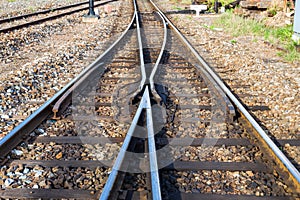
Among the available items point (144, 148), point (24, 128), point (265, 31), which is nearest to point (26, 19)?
point (265, 31)

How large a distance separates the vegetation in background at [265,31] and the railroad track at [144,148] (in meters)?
3.70

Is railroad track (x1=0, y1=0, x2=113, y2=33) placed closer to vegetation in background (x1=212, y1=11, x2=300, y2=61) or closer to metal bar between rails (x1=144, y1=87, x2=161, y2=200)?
vegetation in background (x1=212, y1=11, x2=300, y2=61)

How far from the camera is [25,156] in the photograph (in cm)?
405

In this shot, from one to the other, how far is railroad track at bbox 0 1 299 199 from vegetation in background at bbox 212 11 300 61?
3.70 metres

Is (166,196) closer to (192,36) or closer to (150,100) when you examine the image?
(150,100)

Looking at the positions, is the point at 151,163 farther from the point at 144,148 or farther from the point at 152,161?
the point at 144,148

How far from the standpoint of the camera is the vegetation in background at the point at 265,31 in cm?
944

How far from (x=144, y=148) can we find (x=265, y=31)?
31.1 feet

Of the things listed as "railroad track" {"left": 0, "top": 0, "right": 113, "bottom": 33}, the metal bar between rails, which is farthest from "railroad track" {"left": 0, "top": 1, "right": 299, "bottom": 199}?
"railroad track" {"left": 0, "top": 0, "right": 113, "bottom": 33}

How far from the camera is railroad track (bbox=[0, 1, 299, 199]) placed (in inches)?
136

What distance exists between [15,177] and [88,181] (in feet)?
2.16

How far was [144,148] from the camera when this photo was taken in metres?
4.07

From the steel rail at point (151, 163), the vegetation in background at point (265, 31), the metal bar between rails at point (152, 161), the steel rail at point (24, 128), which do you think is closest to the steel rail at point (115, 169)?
the steel rail at point (151, 163)

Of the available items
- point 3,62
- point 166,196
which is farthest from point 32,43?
point 166,196
